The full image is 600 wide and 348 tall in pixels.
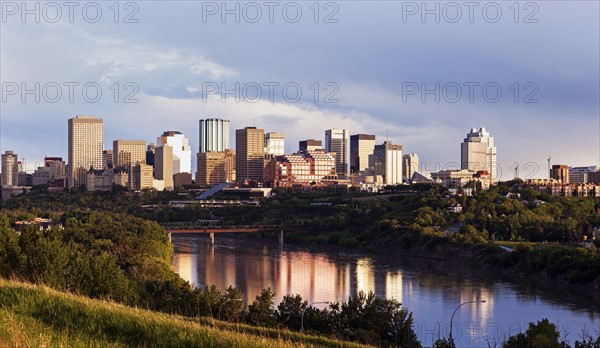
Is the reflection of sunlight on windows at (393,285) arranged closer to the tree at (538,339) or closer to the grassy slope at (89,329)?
the tree at (538,339)

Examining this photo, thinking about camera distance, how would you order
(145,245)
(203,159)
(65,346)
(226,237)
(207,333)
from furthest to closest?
(203,159) < (226,237) < (145,245) < (207,333) < (65,346)

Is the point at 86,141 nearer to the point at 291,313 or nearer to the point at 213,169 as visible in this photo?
the point at 213,169

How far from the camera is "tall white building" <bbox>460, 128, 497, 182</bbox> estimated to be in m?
180

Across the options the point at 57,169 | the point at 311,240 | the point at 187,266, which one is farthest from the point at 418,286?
the point at 57,169

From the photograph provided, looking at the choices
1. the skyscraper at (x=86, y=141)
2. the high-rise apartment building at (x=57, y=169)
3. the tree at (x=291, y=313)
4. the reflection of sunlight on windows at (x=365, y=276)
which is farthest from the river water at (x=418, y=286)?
the skyscraper at (x=86, y=141)

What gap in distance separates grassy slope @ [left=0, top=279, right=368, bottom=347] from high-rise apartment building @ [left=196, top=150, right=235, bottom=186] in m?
171

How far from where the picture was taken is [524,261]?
56.2 metres

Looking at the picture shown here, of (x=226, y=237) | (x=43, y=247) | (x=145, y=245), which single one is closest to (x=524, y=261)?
(x=145, y=245)

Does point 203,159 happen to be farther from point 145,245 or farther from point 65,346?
point 65,346

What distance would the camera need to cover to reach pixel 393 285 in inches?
1891

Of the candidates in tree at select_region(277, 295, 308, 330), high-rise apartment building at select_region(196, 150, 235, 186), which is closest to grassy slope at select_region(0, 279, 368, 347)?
tree at select_region(277, 295, 308, 330)

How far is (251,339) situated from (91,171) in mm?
164110

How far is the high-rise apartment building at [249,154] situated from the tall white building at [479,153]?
1933 inches

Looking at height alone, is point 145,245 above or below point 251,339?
below
